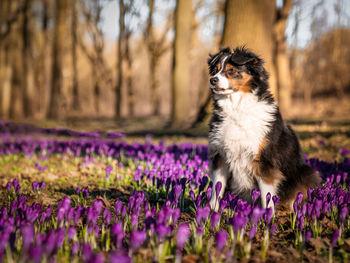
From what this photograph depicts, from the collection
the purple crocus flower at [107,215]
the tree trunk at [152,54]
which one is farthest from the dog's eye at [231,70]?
the tree trunk at [152,54]

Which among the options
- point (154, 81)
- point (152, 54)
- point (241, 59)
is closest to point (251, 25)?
point (241, 59)

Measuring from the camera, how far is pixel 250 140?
3.51 meters

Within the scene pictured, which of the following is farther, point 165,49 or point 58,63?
point 165,49

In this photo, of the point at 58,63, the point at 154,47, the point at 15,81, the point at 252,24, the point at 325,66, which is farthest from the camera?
the point at 325,66

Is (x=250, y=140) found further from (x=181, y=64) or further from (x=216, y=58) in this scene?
(x=181, y=64)

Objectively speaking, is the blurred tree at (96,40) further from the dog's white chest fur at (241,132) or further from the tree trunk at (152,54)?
the dog's white chest fur at (241,132)

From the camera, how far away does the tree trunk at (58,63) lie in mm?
17828

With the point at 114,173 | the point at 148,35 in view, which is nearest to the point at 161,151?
the point at 114,173

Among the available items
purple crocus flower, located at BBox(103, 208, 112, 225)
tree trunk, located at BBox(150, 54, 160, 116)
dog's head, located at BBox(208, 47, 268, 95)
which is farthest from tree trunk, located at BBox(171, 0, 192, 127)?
tree trunk, located at BBox(150, 54, 160, 116)

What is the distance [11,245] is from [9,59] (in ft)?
60.3

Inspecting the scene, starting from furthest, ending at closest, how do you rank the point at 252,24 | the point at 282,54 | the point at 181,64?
1. the point at 282,54
2. the point at 181,64
3. the point at 252,24

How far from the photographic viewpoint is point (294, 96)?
40812mm

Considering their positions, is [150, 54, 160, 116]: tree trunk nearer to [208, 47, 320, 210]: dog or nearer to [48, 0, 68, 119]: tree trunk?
[48, 0, 68, 119]: tree trunk

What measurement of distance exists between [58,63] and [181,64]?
858 centimetres
